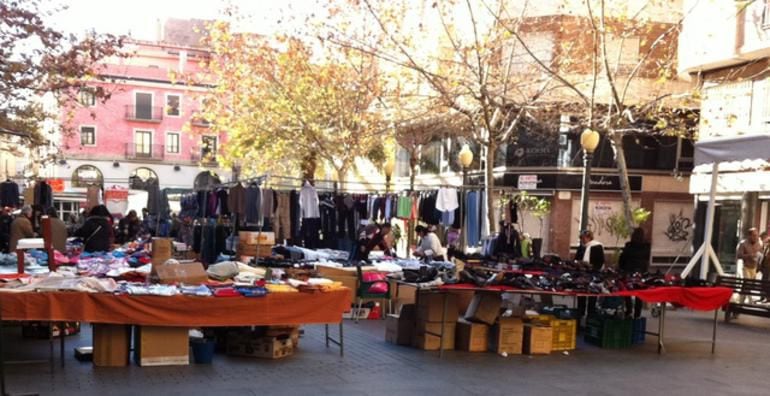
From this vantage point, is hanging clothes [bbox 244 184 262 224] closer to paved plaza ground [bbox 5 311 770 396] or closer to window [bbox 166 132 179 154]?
paved plaza ground [bbox 5 311 770 396]

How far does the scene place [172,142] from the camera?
55.5m

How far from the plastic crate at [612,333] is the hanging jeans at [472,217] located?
17.1 ft

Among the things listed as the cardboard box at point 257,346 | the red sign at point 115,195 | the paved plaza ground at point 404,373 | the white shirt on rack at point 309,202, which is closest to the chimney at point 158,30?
the red sign at point 115,195

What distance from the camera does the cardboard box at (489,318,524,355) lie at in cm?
930

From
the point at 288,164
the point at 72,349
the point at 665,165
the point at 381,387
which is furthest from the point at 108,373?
the point at 288,164

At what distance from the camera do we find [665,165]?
25.5 metres

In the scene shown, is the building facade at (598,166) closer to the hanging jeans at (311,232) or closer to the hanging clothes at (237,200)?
the hanging jeans at (311,232)

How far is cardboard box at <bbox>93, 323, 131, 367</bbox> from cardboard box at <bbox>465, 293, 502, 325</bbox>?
4396 millimetres

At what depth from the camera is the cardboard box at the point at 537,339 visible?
→ 30.8ft

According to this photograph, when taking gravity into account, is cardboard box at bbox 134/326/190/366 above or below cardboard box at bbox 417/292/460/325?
below

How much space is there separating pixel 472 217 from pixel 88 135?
45.0 m

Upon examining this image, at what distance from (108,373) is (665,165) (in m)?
22.6

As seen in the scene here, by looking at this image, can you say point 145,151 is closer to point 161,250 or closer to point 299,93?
point 299,93

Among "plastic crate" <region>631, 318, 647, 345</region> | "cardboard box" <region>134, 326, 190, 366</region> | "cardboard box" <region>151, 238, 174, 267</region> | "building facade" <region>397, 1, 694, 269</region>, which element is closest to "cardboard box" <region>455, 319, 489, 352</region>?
"plastic crate" <region>631, 318, 647, 345</region>
